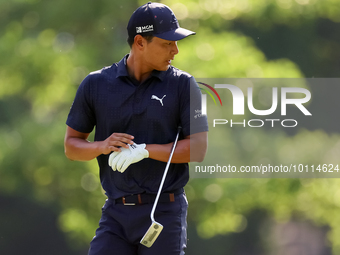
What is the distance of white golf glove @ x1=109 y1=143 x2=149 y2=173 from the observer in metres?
2.01

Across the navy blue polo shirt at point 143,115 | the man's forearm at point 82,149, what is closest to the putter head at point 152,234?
the navy blue polo shirt at point 143,115

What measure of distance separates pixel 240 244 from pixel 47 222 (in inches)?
75.9

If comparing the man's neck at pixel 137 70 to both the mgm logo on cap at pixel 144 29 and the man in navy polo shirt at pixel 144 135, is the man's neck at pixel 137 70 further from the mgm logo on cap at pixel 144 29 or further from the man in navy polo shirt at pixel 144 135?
the mgm logo on cap at pixel 144 29

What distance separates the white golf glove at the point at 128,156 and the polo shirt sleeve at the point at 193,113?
8.0 inches

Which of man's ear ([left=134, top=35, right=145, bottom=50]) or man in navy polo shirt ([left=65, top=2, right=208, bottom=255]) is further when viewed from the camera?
man's ear ([left=134, top=35, right=145, bottom=50])

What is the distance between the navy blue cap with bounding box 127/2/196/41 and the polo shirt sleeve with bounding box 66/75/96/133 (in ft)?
1.02

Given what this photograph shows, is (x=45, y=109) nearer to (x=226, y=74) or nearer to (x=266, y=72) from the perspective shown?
(x=226, y=74)

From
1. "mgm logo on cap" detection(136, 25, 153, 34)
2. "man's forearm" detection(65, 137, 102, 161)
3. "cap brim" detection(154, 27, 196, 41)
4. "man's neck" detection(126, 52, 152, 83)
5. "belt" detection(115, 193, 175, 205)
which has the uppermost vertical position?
"mgm logo on cap" detection(136, 25, 153, 34)

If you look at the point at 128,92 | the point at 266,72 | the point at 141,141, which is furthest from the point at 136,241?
the point at 266,72

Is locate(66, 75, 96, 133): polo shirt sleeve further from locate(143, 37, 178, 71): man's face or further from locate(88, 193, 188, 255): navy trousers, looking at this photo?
locate(88, 193, 188, 255): navy trousers

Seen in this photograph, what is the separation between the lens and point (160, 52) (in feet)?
6.98

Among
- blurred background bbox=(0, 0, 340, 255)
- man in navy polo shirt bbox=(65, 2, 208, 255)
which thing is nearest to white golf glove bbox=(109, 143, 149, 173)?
man in navy polo shirt bbox=(65, 2, 208, 255)

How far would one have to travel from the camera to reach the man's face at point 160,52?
2117 millimetres

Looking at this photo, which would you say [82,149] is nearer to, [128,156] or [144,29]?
[128,156]
